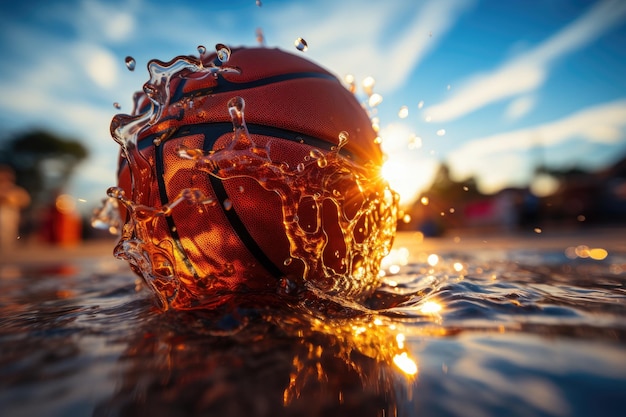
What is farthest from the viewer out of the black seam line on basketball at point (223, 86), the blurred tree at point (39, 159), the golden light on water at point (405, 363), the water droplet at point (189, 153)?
the blurred tree at point (39, 159)

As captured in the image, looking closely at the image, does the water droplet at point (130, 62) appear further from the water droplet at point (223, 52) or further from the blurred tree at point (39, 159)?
the blurred tree at point (39, 159)

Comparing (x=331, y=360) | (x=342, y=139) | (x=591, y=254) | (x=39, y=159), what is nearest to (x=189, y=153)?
(x=342, y=139)

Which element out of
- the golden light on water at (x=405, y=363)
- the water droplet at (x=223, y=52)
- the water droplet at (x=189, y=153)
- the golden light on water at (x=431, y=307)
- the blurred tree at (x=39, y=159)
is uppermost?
the blurred tree at (x=39, y=159)

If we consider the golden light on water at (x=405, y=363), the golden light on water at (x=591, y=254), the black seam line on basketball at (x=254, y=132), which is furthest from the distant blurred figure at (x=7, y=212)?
the golden light on water at (x=405, y=363)

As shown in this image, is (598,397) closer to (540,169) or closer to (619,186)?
(619,186)

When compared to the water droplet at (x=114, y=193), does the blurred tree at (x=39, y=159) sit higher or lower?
higher

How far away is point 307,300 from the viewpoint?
1.69 meters

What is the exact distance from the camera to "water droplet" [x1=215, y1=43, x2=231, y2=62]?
1.83 metres

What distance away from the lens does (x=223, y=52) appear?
73.0 inches

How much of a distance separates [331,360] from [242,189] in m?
0.90

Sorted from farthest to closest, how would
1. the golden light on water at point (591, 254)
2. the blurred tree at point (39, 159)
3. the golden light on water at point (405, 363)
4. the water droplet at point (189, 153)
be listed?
the blurred tree at point (39, 159), the golden light on water at point (591, 254), the water droplet at point (189, 153), the golden light on water at point (405, 363)

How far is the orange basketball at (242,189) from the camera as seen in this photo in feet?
5.50

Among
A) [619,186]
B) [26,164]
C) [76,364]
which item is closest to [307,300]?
[76,364]

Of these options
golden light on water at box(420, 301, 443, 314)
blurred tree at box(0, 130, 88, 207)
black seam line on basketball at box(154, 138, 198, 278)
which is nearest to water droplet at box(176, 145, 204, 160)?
black seam line on basketball at box(154, 138, 198, 278)
